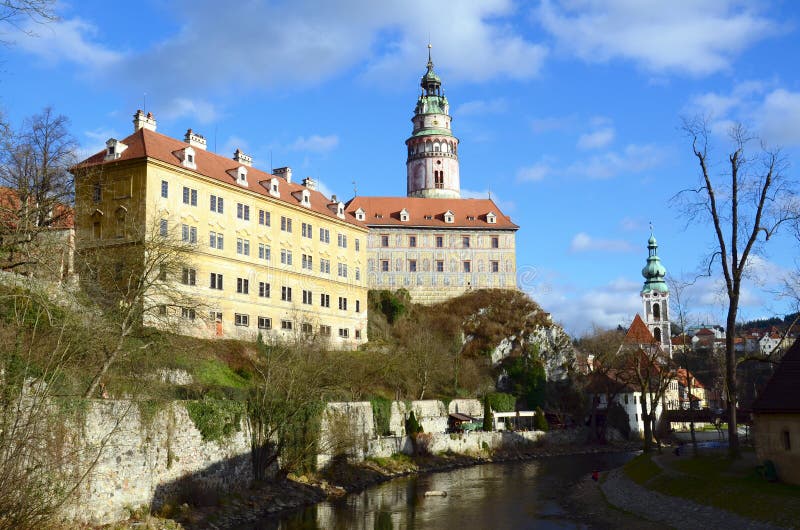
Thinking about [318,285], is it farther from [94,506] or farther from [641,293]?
[641,293]

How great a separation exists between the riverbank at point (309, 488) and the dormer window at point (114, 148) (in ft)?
74.4

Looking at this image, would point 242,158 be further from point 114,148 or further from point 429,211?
point 429,211

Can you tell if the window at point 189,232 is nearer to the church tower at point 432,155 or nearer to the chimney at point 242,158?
the chimney at point 242,158

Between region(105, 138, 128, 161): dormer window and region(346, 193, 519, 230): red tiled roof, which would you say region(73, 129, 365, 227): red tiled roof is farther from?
region(346, 193, 519, 230): red tiled roof

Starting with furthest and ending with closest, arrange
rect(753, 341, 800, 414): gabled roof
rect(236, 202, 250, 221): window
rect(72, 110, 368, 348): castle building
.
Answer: rect(236, 202, 250, 221): window, rect(72, 110, 368, 348): castle building, rect(753, 341, 800, 414): gabled roof

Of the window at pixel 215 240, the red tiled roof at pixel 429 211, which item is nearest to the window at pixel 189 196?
the window at pixel 215 240

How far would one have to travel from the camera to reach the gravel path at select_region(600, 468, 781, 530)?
80.8ft

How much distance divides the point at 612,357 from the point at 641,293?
40779 millimetres

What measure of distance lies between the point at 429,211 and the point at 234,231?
33626 millimetres

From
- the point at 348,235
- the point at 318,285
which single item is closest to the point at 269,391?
the point at 318,285

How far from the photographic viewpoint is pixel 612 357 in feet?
230

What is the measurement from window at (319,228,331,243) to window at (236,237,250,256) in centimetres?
817

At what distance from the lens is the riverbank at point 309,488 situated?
28266 millimetres

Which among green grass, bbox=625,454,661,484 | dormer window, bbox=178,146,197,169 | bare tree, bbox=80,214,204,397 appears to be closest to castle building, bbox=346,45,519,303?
dormer window, bbox=178,146,197,169
